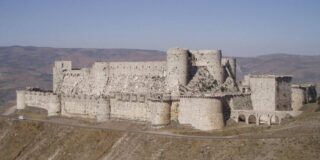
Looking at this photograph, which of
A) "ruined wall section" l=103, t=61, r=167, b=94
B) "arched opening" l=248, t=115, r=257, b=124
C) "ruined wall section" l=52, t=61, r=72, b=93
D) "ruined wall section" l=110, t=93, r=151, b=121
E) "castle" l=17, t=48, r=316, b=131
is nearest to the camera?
"castle" l=17, t=48, r=316, b=131

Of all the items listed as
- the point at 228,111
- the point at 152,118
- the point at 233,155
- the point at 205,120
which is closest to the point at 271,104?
the point at 228,111

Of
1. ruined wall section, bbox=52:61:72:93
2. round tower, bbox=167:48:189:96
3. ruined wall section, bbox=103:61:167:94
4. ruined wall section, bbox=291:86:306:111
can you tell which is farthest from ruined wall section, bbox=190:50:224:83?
ruined wall section, bbox=52:61:72:93

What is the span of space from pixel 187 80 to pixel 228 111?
8.88 m

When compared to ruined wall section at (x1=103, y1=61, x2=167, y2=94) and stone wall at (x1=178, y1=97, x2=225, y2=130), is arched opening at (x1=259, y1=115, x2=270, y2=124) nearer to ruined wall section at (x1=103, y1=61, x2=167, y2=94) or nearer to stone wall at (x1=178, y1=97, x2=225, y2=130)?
stone wall at (x1=178, y1=97, x2=225, y2=130)

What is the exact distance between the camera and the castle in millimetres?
82875

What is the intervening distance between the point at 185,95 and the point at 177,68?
7.58 m

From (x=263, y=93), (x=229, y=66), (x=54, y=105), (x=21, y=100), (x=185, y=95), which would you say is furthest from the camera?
(x=21, y=100)

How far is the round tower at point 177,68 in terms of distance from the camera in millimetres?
89125

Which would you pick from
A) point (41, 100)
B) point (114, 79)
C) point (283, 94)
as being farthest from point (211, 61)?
point (41, 100)

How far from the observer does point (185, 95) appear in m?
82.9

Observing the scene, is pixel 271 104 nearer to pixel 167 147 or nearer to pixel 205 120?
pixel 205 120

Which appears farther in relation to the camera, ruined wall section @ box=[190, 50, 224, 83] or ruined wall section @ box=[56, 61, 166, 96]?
ruined wall section @ box=[56, 61, 166, 96]

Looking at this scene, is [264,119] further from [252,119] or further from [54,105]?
[54,105]

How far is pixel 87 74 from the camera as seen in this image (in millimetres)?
111625
